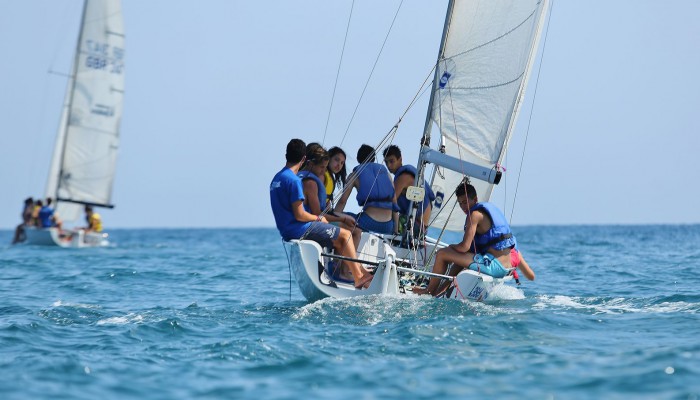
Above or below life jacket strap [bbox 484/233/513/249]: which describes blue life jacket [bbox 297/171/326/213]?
above

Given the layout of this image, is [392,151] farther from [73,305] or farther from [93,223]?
[93,223]

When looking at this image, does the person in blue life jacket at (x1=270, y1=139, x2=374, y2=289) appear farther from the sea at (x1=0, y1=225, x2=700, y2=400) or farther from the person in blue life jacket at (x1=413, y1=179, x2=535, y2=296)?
the person in blue life jacket at (x1=413, y1=179, x2=535, y2=296)

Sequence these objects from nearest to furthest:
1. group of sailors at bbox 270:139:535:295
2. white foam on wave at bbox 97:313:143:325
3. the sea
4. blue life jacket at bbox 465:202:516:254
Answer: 1. the sea
2. white foam on wave at bbox 97:313:143:325
3. group of sailors at bbox 270:139:535:295
4. blue life jacket at bbox 465:202:516:254

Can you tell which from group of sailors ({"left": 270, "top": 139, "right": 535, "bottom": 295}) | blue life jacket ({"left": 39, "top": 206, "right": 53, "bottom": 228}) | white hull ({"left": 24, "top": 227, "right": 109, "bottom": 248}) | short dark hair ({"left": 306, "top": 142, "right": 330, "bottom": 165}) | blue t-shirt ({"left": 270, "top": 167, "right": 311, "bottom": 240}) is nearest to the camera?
blue t-shirt ({"left": 270, "top": 167, "right": 311, "bottom": 240})

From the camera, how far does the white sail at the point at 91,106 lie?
3338cm

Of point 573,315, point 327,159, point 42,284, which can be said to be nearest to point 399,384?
point 573,315

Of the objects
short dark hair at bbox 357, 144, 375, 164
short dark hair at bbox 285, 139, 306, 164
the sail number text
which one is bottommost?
short dark hair at bbox 285, 139, 306, 164

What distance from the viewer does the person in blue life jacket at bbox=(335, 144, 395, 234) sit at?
35.1 ft

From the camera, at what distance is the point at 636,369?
6.44 metres

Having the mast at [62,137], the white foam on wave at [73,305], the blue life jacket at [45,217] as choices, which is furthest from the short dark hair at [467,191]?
the mast at [62,137]

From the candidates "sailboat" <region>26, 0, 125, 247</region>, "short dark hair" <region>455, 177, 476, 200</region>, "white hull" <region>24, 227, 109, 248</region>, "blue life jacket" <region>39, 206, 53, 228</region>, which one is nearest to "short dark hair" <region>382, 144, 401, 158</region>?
"short dark hair" <region>455, 177, 476, 200</region>

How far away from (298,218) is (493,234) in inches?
76.0

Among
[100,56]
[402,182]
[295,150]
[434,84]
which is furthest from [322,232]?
[100,56]

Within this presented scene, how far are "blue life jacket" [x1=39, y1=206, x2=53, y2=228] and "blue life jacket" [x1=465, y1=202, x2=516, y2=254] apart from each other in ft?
79.7
